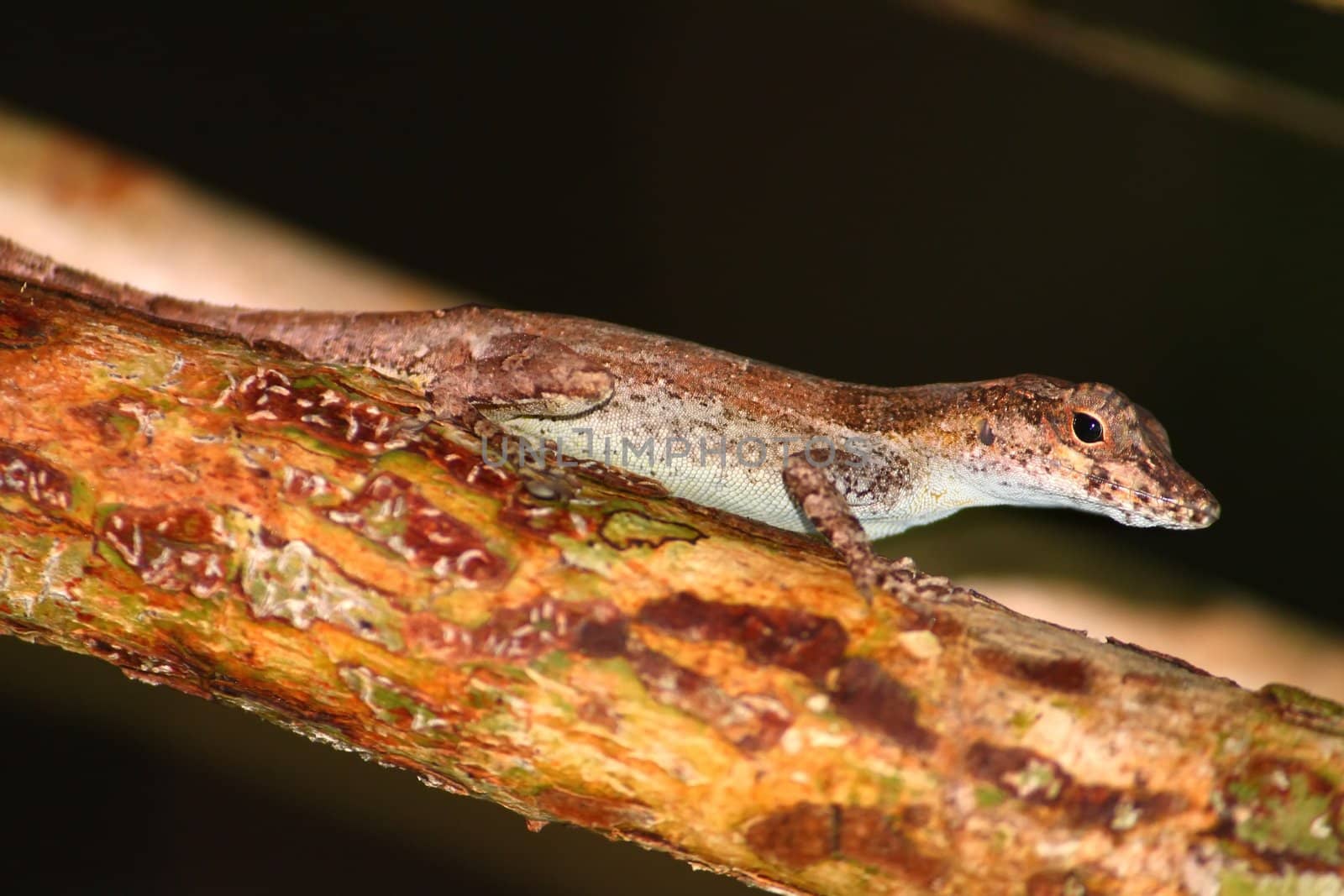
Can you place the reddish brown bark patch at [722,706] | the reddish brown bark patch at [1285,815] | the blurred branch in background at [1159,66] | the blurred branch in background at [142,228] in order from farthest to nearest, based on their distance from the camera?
the blurred branch in background at [1159,66] < the blurred branch in background at [142,228] < the reddish brown bark patch at [722,706] < the reddish brown bark patch at [1285,815]

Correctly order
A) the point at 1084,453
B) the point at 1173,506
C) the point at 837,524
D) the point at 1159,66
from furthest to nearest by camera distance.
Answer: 1. the point at 1159,66
2. the point at 1084,453
3. the point at 1173,506
4. the point at 837,524

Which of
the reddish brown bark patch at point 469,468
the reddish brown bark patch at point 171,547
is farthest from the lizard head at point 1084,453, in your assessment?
the reddish brown bark patch at point 171,547

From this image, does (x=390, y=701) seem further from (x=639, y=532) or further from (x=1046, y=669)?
(x=1046, y=669)

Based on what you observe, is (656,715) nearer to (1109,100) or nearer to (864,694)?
(864,694)

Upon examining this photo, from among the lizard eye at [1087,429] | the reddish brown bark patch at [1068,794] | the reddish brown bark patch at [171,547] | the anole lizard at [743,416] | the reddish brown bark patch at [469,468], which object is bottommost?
the reddish brown bark patch at [171,547]

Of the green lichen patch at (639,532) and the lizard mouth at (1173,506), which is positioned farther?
the lizard mouth at (1173,506)

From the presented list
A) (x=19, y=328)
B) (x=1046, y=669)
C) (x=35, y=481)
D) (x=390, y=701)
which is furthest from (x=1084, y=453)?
(x=19, y=328)

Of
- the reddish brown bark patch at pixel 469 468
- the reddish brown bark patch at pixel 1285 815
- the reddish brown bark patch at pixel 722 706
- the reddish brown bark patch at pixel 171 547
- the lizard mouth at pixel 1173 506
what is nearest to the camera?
the reddish brown bark patch at pixel 1285 815

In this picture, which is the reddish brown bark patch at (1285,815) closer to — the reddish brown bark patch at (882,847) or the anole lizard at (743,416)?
the reddish brown bark patch at (882,847)
